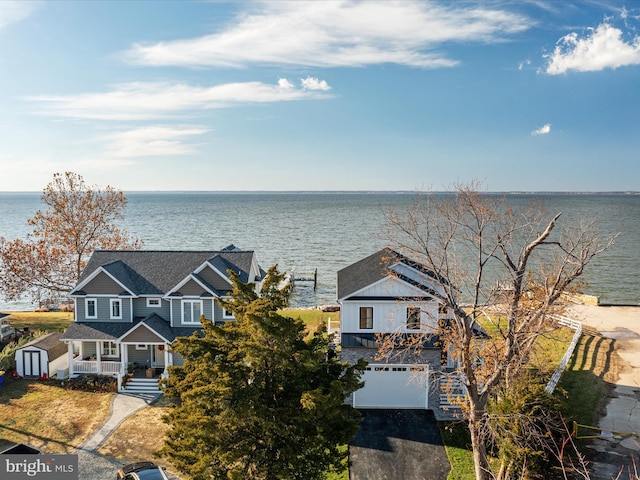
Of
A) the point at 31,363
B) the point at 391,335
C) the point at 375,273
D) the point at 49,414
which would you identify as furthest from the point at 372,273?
the point at 31,363

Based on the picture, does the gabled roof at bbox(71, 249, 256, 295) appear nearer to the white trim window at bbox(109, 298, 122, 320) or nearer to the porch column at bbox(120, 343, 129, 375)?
the white trim window at bbox(109, 298, 122, 320)

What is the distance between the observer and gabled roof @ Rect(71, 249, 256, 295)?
33.4 m

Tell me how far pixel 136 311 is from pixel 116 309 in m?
1.27

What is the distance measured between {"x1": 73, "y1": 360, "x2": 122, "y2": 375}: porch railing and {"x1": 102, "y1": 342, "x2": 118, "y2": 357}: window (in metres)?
1.88

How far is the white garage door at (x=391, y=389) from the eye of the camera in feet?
89.2

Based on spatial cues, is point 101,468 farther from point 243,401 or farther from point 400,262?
point 400,262

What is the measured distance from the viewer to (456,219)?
19.0 metres

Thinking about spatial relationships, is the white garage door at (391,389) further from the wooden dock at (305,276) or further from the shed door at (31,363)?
the wooden dock at (305,276)

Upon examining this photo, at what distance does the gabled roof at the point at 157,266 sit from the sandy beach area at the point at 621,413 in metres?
21.6

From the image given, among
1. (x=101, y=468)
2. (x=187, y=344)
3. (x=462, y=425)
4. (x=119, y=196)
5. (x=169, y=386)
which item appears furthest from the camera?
(x=119, y=196)

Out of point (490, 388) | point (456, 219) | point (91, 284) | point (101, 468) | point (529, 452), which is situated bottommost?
point (101, 468)

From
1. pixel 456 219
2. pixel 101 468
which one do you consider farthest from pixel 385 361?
pixel 101 468

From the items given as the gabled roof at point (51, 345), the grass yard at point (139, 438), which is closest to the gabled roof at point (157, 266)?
the gabled roof at point (51, 345)

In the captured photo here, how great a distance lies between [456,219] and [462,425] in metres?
11.9
